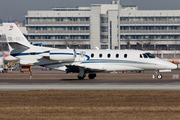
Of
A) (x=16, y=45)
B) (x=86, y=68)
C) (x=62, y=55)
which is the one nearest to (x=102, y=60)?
(x=86, y=68)

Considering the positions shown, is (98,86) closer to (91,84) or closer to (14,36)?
(91,84)

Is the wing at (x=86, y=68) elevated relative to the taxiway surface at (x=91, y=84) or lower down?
elevated

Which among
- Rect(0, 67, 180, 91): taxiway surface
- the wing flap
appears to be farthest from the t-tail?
Rect(0, 67, 180, 91): taxiway surface

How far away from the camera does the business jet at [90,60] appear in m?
35.2

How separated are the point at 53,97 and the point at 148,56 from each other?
1762cm

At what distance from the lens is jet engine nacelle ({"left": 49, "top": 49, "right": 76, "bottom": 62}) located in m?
35.1

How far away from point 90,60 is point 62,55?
10.9 ft

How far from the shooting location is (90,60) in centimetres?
3566

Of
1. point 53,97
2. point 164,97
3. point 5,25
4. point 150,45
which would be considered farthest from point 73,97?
point 150,45

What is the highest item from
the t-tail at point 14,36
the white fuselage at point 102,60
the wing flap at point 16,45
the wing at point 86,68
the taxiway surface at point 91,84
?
the t-tail at point 14,36

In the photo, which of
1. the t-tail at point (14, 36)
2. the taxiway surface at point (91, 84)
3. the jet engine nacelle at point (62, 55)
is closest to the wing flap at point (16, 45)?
the t-tail at point (14, 36)

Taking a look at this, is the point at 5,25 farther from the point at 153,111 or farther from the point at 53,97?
the point at 153,111

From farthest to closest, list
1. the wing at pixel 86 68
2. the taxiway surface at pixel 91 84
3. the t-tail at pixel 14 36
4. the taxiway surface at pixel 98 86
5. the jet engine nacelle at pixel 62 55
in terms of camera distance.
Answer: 1. the t-tail at pixel 14 36
2. the jet engine nacelle at pixel 62 55
3. the wing at pixel 86 68
4. the taxiway surface at pixel 91 84
5. the taxiway surface at pixel 98 86

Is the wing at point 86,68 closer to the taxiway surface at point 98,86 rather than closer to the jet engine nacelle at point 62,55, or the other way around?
the jet engine nacelle at point 62,55
